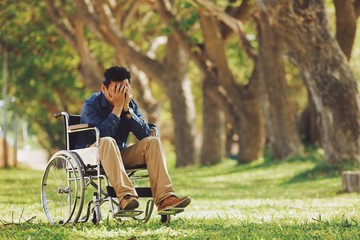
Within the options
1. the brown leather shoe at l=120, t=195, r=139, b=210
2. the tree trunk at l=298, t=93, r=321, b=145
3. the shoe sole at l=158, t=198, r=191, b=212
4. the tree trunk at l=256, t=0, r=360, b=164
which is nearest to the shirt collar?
the brown leather shoe at l=120, t=195, r=139, b=210

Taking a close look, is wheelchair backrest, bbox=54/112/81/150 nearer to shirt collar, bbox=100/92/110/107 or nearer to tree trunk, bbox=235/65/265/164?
shirt collar, bbox=100/92/110/107

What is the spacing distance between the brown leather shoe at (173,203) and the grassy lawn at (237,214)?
7.2 inches

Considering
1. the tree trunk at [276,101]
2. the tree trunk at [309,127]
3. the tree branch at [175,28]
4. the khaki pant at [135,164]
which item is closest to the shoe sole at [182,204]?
the khaki pant at [135,164]

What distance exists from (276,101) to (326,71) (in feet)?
15.7

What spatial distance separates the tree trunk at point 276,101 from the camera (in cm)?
1923

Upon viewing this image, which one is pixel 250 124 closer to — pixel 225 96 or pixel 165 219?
pixel 225 96

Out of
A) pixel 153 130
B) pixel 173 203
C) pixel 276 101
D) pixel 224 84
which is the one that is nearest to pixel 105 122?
pixel 153 130

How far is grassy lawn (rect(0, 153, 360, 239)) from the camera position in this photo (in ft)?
22.2

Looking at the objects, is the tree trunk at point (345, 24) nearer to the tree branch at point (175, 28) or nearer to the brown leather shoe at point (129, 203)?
the tree branch at point (175, 28)

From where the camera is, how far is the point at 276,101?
19.4 metres

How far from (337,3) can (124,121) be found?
1022 cm

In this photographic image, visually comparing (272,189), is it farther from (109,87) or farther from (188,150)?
(188,150)

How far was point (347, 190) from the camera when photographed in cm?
1213

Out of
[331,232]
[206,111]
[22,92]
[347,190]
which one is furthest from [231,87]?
[331,232]
